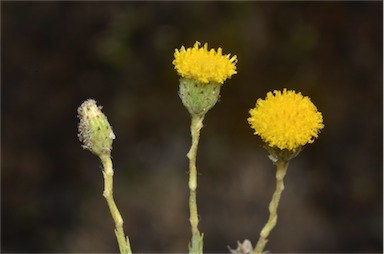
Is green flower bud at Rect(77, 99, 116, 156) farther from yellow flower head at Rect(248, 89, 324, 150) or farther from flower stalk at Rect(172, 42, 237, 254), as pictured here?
yellow flower head at Rect(248, 89, 324, 150)

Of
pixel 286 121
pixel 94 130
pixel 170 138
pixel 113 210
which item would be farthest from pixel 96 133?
pixel 170 138

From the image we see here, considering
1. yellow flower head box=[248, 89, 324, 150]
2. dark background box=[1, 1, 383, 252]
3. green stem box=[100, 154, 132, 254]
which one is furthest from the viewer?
dark background box=[1, 1, 383, 252]

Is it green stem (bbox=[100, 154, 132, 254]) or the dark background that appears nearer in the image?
green stem (bbox=[100, 154, 132, 254])

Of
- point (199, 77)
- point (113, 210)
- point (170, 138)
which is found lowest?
point (113, 210)

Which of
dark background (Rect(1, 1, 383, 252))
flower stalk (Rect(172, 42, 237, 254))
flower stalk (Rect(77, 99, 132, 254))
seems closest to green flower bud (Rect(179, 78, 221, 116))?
flower stalk (Rect(172, 42, 237, 254))

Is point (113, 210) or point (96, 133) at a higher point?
point (96, 133)

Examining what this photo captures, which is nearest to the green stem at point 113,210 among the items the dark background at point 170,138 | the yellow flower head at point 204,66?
the yellow flower head at point 204,66

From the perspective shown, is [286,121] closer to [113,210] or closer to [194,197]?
[194,197]
